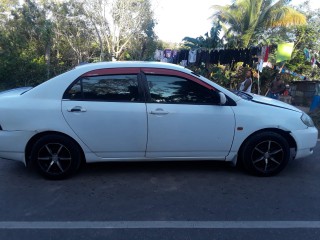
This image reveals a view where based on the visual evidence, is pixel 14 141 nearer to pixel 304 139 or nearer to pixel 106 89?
pixel 106 89

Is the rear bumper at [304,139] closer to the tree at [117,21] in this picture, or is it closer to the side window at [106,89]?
the side window at [106,89]

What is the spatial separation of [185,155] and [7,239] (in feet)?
7.82

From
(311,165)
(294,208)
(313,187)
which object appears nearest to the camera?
(294,208)

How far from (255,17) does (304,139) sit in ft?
48.4

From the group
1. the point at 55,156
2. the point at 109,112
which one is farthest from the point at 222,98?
the point at 55,156

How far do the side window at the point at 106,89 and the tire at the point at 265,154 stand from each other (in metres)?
1.65

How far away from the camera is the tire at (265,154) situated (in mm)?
4570

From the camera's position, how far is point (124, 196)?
4.04 m

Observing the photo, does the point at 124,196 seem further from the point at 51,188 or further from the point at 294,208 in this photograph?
the point at 294,208

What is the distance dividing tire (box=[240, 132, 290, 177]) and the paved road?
139 millimetres

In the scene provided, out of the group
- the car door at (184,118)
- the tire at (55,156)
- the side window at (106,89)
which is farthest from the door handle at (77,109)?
the car door at (184,118)

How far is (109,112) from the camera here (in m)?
4.36

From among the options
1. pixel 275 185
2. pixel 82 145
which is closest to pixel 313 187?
pixel 275 185

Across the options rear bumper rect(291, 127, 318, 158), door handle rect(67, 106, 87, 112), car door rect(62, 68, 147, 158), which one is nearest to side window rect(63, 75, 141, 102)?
car door rect(62, 68, 147, 158)
